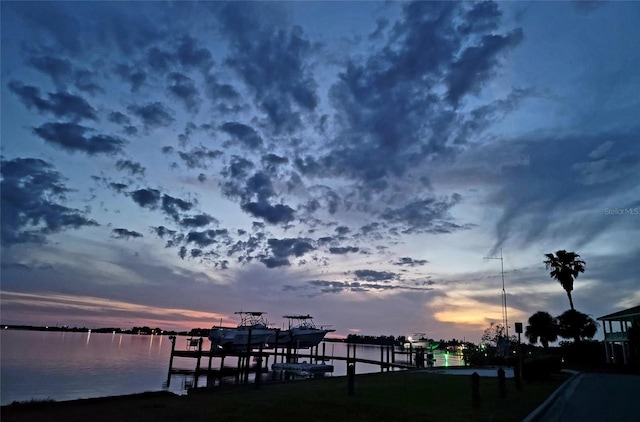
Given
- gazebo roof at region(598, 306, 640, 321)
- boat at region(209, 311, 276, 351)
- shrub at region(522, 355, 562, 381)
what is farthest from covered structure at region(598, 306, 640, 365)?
boat at region(209, 311, 276, 351)

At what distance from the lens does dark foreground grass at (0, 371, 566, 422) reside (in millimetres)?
12781

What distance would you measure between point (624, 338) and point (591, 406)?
115 ft

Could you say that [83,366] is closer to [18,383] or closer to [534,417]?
[18,383]

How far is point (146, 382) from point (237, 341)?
21196 mm

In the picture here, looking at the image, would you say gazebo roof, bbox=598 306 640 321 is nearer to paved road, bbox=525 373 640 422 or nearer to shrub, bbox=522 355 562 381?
shrub, bbox=522 355 562 381

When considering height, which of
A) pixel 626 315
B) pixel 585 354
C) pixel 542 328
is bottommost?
pixel 585 354

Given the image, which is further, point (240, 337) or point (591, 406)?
point (240, 337)

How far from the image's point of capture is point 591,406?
50.6 ft

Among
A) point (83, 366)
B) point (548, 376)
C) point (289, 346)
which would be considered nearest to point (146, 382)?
point (83, 366)

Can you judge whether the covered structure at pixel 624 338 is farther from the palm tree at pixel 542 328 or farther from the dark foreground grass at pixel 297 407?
the dark foreground grass at pixel 297 407

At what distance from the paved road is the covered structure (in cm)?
2153

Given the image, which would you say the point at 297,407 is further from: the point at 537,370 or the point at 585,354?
the point at 585,354

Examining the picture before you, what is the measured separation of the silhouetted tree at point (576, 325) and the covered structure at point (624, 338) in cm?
200

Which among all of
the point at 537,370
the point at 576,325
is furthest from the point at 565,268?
the point at 537,370
